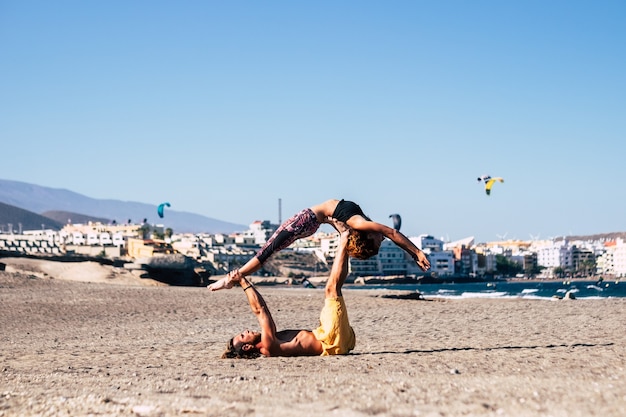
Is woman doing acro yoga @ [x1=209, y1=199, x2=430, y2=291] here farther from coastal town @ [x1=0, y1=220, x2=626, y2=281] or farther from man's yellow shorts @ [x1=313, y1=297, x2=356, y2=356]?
coastal town @ [x1=0, y1=220, x2=626, y2=281]

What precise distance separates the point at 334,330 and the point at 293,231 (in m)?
1.19

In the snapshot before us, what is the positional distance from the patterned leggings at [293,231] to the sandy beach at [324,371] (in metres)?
1.31

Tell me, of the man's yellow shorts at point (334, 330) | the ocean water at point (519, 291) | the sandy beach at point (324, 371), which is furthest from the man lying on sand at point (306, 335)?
the ocean water at point (519, 291)

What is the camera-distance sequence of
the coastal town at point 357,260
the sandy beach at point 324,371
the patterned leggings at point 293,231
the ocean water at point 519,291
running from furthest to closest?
the coastal town at point 357,260 → the ocean water at point 519,291 → the patterned leggings at point 293,231 → the sandy beach at point 324,371

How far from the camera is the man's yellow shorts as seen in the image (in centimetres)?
892

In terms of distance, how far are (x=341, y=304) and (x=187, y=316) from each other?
10.1 m

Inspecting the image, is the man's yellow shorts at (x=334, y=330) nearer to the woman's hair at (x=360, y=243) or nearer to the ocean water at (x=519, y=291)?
the woman's hair at (x=360, y=243)

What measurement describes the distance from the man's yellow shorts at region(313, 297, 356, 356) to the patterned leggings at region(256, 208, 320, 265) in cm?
82

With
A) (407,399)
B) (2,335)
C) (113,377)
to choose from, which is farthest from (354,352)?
(2,335)

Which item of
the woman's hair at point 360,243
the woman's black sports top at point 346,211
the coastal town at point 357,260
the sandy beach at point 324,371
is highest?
the coastal town at point 357,260

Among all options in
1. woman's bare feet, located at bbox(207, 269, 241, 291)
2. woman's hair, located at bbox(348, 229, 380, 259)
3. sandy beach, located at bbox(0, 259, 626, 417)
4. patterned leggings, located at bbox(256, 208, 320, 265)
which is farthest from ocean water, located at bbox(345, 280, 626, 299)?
woman's bare feet, located at bbox(207, 269, 241, 291)

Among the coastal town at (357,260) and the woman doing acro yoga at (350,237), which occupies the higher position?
the coastal town at (357,260)

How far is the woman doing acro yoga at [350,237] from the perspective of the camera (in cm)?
873

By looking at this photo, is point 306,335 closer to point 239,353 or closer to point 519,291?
point 239,353
